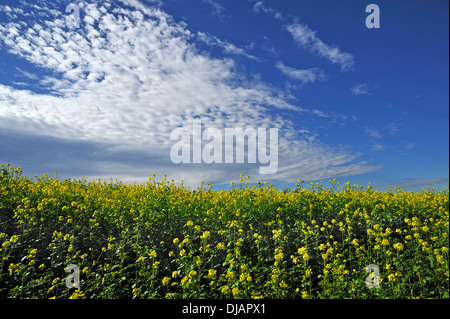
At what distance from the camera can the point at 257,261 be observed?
212 inches

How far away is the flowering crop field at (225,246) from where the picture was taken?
181 inches

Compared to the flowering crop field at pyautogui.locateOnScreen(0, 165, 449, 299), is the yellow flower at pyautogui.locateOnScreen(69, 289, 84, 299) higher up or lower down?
lower down

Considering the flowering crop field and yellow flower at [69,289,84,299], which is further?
the flowering crop field

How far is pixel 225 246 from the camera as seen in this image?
577cm

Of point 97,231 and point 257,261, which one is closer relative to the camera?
point 257,261

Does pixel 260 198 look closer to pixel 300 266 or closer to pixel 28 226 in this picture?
pixel 300 266

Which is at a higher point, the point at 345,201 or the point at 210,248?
the point at 345,201

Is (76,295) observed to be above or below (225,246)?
below

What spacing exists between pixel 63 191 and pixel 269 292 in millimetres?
7552

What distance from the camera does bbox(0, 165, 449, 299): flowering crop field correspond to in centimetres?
460

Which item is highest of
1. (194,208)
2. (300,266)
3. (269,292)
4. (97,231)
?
(194,208)

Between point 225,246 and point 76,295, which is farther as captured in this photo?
point 225,246
